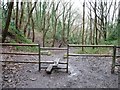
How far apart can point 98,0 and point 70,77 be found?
13192 mm

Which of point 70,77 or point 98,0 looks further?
point 98,0

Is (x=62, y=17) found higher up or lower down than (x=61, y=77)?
higher up

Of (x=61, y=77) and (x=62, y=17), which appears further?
(x=62, y=17)

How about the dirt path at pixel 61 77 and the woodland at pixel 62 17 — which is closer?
the dirt path at pixel 61 77

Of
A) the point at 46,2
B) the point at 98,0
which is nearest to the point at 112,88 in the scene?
the point at 98,0

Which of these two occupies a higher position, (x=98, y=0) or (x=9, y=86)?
(x=98, y=0)

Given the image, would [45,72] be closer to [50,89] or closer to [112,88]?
[50,89]

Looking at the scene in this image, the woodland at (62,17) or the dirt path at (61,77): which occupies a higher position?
the woodland at (62,17)

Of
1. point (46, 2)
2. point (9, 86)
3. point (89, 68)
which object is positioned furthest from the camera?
point (46, 2)

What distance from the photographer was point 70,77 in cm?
517

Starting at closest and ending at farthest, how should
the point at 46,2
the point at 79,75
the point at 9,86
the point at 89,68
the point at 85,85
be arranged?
the point at 9,86
the point at 85,85
the point at 79,75
the point at 89,68
the point at 46,2

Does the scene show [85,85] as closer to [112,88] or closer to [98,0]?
[112,88]

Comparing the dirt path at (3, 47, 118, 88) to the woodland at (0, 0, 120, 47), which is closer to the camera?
the dirt path at (3, 47, 118, 88)

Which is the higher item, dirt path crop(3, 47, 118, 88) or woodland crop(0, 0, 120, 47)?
woodland crop(0, 0, 120, 47)
